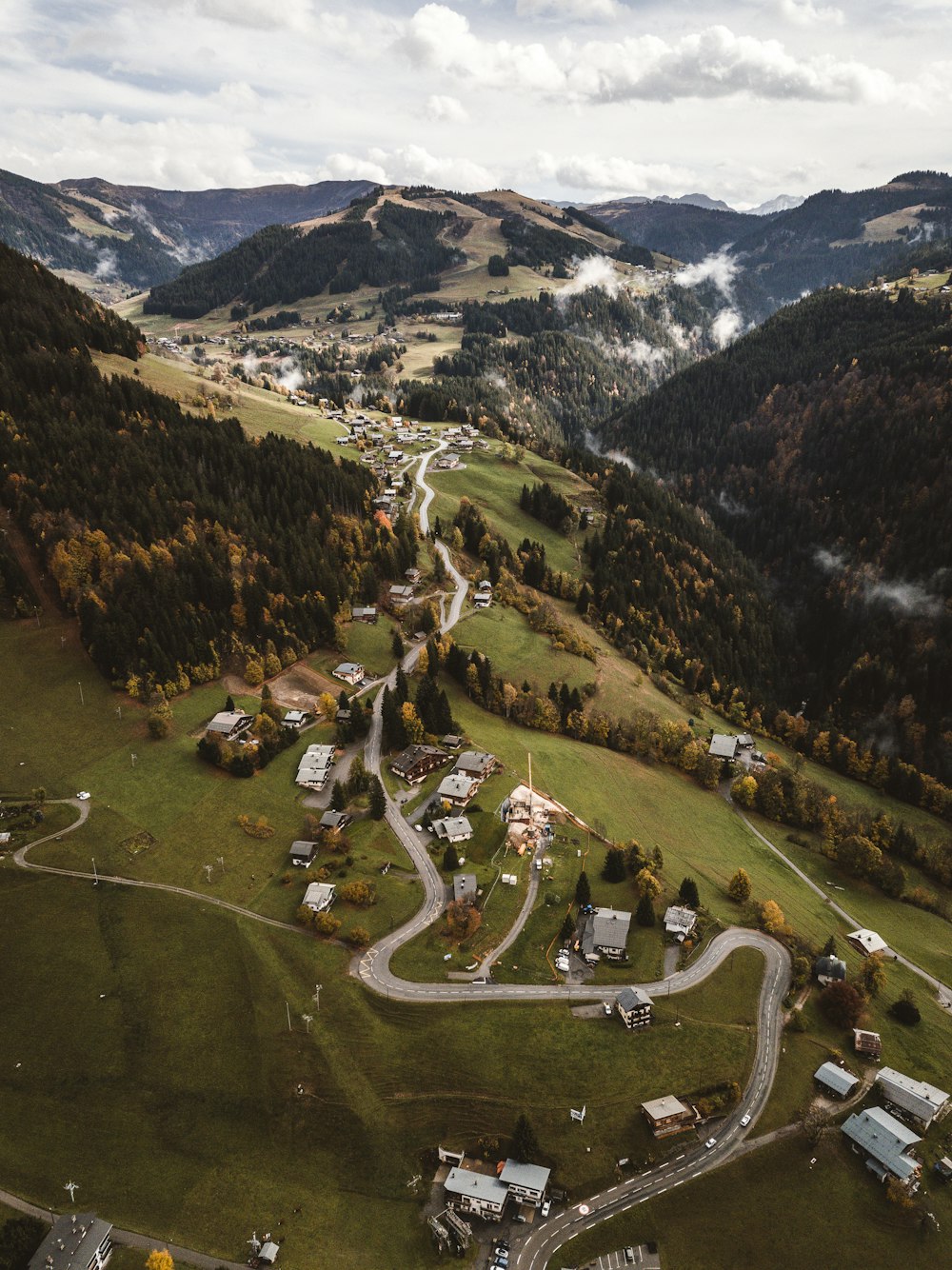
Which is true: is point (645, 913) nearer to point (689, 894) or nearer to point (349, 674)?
point (689, 894)

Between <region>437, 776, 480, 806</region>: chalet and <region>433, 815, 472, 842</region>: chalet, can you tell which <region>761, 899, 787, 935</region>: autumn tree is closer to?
<region>433, 815, 472, 842</region>: chalet

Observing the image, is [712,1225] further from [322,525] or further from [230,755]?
[322,525]

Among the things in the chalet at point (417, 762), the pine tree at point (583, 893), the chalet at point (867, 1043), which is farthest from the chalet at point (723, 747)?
the chalet at point (867, 1043)

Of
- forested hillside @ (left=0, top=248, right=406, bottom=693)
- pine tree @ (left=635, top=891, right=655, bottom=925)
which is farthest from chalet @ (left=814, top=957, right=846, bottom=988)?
forested hillside @ (left=0, top=248, right=406, bottom=693)

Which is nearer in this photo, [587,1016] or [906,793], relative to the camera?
[587,1016]

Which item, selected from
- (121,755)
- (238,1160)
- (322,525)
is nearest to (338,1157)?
(238,1160)
